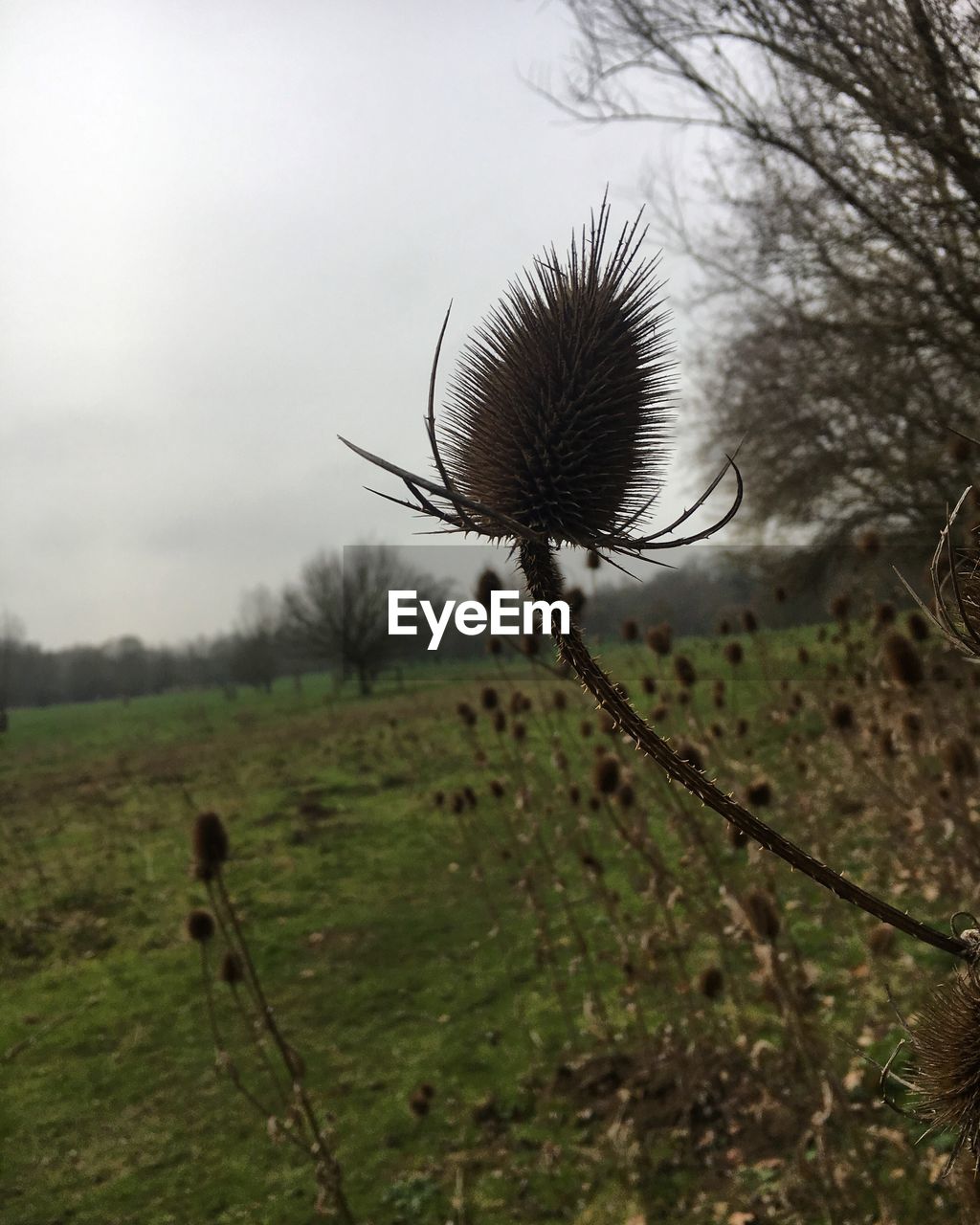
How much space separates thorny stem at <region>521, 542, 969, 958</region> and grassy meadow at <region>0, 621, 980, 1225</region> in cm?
121

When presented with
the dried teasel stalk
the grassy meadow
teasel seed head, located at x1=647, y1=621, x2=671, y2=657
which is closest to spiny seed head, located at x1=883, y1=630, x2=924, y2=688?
the grassy meadow

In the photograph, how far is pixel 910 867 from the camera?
17.0 ft

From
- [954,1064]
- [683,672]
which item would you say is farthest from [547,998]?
[954,1064]

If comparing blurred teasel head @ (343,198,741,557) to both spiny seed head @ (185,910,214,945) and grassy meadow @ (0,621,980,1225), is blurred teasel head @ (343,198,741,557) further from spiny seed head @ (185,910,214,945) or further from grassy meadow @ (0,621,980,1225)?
spiny seed head @ (185,910,214,945)

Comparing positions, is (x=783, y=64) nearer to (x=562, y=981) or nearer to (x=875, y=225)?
(x=875, y=225)

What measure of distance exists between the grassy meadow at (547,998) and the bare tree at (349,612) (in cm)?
1017

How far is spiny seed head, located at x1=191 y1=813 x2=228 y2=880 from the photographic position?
10.7 ft

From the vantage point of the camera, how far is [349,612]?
25.0 meters

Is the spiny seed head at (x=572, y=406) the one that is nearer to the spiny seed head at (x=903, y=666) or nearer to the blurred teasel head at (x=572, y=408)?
the blurred teasel head at (x=572, y=408)

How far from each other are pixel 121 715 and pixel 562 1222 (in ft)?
75.4

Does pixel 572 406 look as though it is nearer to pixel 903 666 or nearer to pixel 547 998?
pixel 903 666

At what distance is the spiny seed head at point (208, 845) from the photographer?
3.27m

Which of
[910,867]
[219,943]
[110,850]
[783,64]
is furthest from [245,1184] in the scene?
[783,64]
